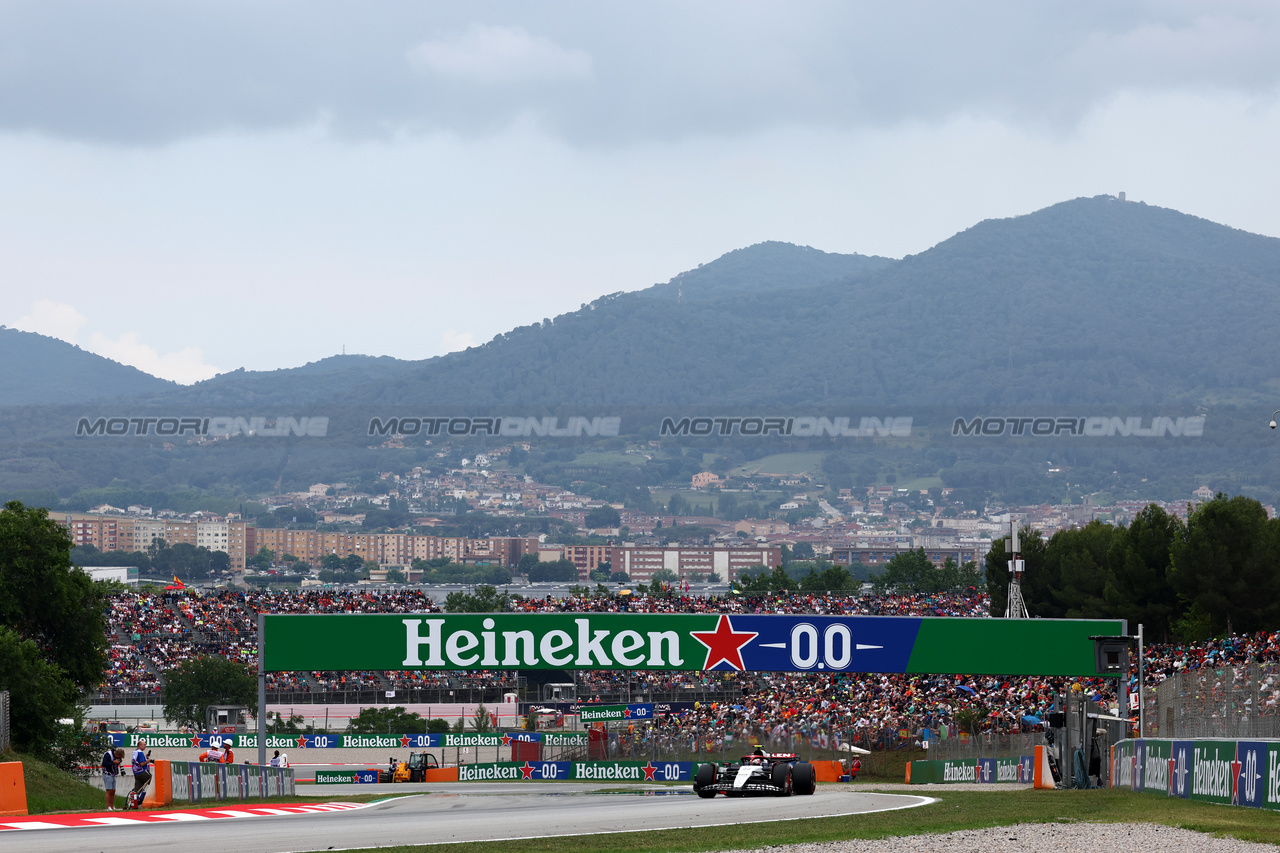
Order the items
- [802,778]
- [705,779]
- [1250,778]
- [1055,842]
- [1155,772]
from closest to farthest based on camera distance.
A: [1055,842] < [1250,778] < [1155,772] < [802,778] < [705,779]

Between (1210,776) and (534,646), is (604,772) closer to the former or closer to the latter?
(534,646)

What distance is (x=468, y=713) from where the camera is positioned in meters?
62.6

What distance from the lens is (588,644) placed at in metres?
35.6

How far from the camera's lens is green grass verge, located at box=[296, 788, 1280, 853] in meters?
14.8

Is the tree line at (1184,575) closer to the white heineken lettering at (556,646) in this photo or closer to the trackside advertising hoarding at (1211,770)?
the white heineken lettering at (556,646)

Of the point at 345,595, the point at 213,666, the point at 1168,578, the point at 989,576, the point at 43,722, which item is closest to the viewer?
the point at 43,722

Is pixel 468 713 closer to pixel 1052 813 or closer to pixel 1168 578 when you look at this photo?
pixel 1168 578

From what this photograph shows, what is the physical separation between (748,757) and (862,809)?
236 inches

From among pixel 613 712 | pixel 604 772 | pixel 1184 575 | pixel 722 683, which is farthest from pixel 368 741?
pixel 1184 575

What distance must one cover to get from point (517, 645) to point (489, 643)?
0.71 metres

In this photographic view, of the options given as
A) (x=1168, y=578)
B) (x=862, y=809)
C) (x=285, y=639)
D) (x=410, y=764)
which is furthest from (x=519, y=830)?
(x=1168, y=578)

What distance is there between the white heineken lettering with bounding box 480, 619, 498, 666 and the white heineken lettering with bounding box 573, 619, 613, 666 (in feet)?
6.86

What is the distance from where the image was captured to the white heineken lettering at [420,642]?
35.2 metres

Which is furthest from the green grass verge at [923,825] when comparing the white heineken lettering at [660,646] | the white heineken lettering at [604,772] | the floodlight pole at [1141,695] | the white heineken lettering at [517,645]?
the white heineken lettering at [604,772]
